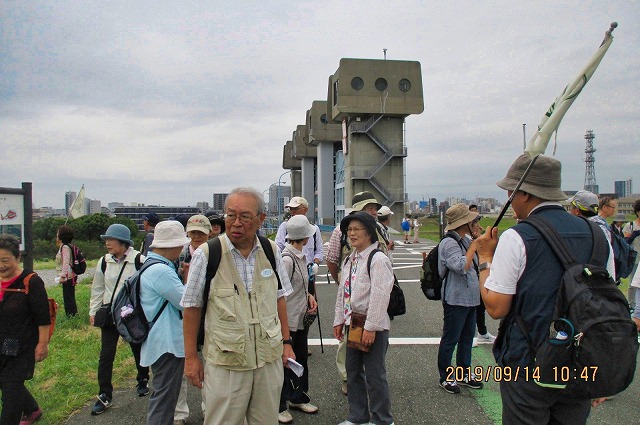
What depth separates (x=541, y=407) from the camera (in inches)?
91.4

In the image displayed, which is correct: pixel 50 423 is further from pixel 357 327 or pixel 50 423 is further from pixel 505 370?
pixel 505 370

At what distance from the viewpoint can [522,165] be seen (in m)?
2.58

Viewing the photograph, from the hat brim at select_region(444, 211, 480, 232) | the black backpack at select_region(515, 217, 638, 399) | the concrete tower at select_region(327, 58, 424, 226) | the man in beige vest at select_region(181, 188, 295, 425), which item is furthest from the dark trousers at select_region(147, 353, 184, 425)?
the concrete tower at select_region(327, 58, 424, 226)

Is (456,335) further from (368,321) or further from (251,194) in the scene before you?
(251,194)

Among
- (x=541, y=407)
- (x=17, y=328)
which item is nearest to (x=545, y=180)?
(x=541, y=407)

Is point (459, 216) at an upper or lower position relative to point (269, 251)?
upper

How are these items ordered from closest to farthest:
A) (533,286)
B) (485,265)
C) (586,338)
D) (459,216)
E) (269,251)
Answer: (586,338), (533,286), (485,265), (269,251), (459,216)

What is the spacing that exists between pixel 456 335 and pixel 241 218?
3014 millimetres

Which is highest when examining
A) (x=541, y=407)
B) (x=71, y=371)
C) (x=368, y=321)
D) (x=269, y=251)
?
(x=269, y=251)

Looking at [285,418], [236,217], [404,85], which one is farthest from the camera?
[404,85]

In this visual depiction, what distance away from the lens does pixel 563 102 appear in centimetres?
254

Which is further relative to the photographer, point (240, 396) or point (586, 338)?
point (240, 396)

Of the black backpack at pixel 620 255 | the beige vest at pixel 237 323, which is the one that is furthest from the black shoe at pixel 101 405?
the black backpack at pixel 620 255

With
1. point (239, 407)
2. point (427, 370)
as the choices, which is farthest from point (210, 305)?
point (427, 370)
